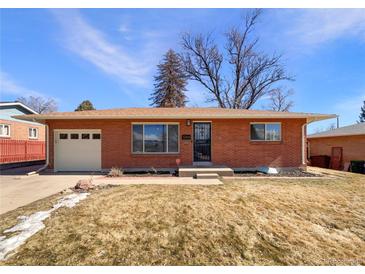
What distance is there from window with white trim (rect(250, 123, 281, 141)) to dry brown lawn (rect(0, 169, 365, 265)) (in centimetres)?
493

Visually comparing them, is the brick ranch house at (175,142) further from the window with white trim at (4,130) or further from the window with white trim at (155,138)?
the window with white trim at (4,130)

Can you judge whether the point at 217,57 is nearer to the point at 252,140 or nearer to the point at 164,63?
the point at 164,63

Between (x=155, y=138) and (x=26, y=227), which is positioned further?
(x=155, y=138)

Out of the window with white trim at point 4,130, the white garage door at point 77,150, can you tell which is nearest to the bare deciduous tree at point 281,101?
the white garage door at point 77,150

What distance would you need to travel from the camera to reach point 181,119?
1060 centimetres

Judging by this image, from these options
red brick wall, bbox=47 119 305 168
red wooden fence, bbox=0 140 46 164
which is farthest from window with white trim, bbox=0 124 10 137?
red brick wall, bbox=47 119 305 168

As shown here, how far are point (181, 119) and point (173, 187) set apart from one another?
14.7ft

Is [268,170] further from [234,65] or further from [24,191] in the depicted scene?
[234,65]

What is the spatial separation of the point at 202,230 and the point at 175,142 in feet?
22.9

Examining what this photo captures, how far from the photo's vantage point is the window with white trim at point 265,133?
424 inches

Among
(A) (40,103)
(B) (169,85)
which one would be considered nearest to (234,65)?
(B) (169,85)

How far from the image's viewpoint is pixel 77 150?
10.7 meters

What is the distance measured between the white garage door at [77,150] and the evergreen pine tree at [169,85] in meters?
21.4

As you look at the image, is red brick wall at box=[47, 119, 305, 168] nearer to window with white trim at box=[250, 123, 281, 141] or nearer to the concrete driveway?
window with white trim at box=[250, 123, 281, 141]
